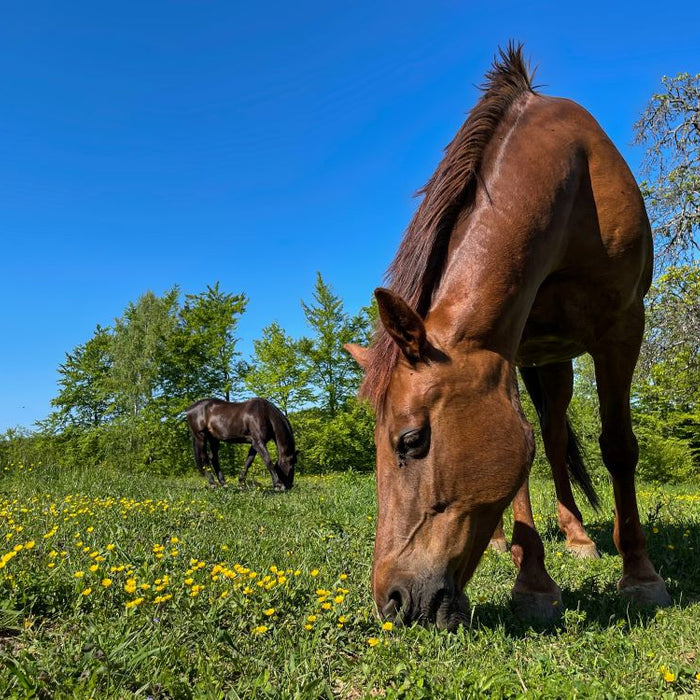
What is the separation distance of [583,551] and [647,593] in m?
1.26

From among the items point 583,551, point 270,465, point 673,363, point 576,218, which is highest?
point 673,363

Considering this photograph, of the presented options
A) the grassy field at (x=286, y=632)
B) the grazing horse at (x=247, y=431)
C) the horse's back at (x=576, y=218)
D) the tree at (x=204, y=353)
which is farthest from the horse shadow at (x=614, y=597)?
the tree at (x=204, y=353)

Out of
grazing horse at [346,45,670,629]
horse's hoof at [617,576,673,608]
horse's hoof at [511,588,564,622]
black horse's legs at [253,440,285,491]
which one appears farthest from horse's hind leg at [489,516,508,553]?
black horse's legs at [253,440,285,491]

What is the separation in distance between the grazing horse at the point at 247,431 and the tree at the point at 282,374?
883cm

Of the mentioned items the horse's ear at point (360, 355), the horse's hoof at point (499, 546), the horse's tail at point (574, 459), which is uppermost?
the horse's ear at point (360, 355)

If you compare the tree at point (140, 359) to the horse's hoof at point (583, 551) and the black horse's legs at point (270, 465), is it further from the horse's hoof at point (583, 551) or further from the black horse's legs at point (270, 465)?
the horse's hoof at point (583, 551)

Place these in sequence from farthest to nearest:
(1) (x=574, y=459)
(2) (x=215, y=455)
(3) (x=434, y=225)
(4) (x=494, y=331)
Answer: (2) (x=215, y=455) → (1) (x=574, y=459) → (3) (x=434, y=225) → (4) (x=494, y=331)

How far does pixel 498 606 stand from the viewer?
269cm

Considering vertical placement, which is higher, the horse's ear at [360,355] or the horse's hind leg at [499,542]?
the horse's ear at [360,355]

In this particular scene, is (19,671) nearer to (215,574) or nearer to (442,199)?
(215,574)

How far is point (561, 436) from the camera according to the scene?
4227 mm

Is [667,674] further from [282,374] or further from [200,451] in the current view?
[282,374]

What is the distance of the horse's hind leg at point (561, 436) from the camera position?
13.6ft

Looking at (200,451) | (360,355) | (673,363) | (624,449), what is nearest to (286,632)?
(360,355)
